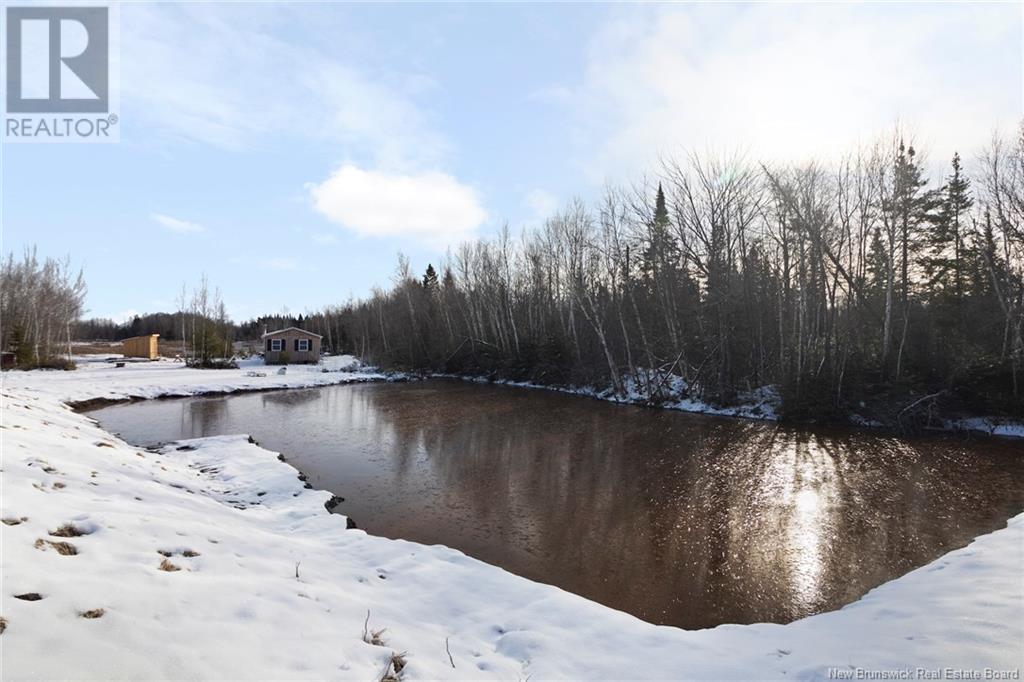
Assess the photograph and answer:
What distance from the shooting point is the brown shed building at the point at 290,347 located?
4488cm

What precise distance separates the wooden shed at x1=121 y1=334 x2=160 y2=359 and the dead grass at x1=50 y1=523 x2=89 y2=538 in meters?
51.9

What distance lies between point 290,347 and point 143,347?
1564 cm

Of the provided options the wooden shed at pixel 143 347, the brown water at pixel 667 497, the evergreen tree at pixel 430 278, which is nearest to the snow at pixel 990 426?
the brown water at pixel 667 497

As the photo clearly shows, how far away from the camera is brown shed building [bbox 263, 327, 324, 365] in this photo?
4488cm

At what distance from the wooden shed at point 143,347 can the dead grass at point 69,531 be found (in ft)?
170

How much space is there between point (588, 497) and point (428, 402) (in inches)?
602

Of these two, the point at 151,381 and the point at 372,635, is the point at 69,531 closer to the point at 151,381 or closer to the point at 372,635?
the point at 372,635

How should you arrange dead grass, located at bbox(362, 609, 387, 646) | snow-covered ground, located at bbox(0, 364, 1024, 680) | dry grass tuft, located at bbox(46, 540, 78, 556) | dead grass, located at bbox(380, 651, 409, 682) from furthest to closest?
dry grass tuft, located at bbox(46, 540, 78, 556) < dead grass, located at bbox(362, 609, 387, 646) < dead grass, located at bbox(380, 651, 409, 682) < snow-covered ground, located at bbox(0, 364, 1024, 680)

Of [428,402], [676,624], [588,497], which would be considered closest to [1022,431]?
[588,497]

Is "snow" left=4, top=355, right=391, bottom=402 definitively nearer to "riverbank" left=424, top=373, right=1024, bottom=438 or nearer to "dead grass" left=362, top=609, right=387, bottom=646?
"riverbank" left=424, top=373, right=1024, bottom=438

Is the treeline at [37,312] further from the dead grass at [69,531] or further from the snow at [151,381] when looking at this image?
the dead grass at [69,531]

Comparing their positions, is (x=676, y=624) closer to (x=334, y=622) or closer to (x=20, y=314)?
(x=334, y=622)

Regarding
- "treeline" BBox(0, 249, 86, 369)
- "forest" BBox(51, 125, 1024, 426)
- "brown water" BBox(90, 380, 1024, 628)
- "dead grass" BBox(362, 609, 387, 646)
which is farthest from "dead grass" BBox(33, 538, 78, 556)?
"treeline" BBox(0, 249, 86, 369)

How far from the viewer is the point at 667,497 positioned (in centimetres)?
886
